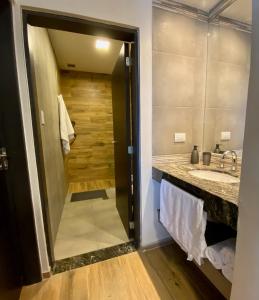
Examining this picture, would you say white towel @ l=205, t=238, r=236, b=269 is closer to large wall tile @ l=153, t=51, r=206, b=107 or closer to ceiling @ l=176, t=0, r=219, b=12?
large wall tile @ l=153, t=51, r=206, b=107

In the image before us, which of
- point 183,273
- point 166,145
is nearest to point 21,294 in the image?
point 183,273

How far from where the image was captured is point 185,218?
1.20 m

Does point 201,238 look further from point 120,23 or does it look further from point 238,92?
point 120,23

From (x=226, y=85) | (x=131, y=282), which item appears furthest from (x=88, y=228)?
(x=226, y=85)

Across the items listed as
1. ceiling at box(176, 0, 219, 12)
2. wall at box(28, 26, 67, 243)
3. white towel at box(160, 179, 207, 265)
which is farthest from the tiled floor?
ceiling at box(176, 0, 219, 12)

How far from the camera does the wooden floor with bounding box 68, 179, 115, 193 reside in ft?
11.1

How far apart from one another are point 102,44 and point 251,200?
245 centimetres

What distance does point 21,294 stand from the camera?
130cm

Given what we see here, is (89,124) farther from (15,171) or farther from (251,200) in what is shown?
(251,200)

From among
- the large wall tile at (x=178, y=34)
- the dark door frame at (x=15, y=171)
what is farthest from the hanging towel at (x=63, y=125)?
the large wall tile at (x=178, y=34)

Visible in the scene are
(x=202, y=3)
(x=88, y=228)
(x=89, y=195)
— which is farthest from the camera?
(x=89, y=195)

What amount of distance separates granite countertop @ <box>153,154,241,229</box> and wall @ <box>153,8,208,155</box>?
0.39 feet

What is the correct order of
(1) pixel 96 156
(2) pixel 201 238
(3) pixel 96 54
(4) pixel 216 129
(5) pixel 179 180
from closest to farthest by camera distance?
(2) pixel 201 238 < (5) pixel 179 180 < (4) pixel 216 129 < (3) pixel 96 54 < (1) pixel 96 156

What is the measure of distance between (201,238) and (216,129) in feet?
3.76
